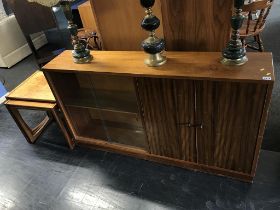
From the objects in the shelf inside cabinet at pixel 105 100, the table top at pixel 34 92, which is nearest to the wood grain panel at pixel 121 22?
the shelf inside cabinet at pixel 105 100

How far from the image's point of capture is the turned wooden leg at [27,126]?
6.21 feet

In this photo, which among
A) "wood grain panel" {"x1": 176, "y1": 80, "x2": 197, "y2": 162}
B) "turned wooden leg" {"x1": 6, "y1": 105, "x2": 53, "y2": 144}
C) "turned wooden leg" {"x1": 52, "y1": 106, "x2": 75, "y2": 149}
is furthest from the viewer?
"turned wooden leg" {"x1": 6, "y1": 105, "x2": 53, "y2": 144}

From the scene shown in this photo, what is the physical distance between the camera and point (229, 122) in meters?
1.29

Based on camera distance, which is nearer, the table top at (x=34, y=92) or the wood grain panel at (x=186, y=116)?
the wood grain panel at (x=186, y=116)

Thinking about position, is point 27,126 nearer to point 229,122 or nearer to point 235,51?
point 229,122

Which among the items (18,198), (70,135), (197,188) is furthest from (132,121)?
(18,198)

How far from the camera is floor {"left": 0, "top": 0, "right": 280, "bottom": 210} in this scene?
148cm

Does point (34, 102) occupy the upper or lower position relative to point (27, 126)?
upper

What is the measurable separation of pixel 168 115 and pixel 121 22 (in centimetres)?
60

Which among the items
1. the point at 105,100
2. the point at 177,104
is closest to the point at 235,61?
the point at 177,104

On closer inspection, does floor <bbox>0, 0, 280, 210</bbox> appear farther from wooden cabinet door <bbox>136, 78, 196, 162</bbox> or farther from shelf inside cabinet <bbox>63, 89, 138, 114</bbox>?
shelf inside cabinet <bbox>63, 89, 138, 114</bbox>

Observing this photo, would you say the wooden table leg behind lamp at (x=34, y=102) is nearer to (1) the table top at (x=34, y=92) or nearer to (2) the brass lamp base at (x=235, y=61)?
(1) the table top at (x=34, y=92)

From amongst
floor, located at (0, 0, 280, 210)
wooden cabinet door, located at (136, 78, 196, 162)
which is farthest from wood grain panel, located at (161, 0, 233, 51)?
floor, located at (0, 0, 280, 210)

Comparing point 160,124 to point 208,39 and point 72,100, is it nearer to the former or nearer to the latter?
point 208,39
